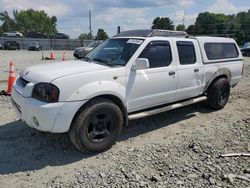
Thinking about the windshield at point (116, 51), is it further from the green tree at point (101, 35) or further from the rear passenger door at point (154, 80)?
the green tree at point (101, 35)

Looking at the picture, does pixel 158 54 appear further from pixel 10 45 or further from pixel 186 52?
pixel 10 45

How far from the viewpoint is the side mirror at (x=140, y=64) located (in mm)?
4676

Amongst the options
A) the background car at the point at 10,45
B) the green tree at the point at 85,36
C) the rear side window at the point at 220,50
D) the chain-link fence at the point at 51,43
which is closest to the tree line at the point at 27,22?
the green tree at the point at 85,36

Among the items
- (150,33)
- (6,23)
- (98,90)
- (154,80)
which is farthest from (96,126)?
(6,23)

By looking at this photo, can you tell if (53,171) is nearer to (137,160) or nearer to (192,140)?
(137,160)

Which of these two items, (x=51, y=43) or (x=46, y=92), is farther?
(x=51, y=43)

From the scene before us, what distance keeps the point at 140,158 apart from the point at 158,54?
2033mm

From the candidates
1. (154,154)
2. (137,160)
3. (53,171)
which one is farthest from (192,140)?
(53,171)

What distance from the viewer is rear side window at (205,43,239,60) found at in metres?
6.44

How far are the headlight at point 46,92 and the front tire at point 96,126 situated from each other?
0.46 meters

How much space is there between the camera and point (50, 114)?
3.89m

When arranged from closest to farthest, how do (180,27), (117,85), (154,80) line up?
(117,85), (154,80), (180,27)

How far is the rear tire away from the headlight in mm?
4000

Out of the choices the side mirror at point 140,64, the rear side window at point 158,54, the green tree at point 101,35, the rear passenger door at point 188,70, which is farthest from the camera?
the green tree at point 101,35
